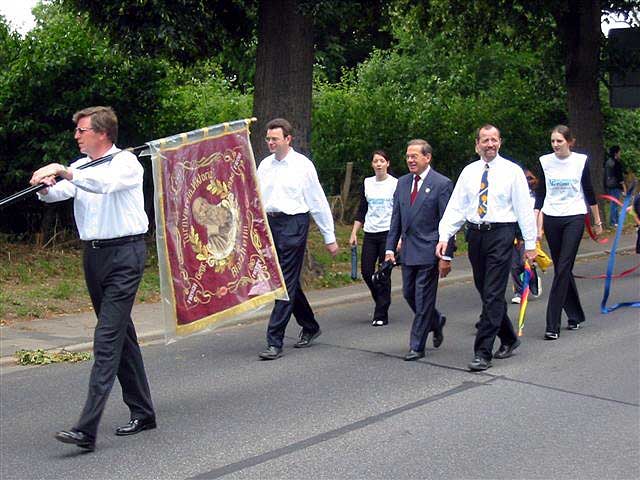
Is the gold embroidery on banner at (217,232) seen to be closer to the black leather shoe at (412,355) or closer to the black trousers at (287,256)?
the black trousers at (287,256)

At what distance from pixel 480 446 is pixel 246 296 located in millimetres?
2189

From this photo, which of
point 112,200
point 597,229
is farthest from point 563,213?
point 112,200

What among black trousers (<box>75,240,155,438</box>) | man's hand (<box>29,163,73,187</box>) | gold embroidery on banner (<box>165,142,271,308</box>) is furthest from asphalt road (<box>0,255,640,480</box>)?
man's hand (<box>29,163,73,187</box>)

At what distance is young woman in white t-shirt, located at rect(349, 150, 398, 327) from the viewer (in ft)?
35.2

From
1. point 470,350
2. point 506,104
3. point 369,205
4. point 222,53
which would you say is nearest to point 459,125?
point 506,104

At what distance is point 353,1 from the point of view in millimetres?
13375

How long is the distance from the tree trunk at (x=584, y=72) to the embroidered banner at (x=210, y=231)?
50.2ft

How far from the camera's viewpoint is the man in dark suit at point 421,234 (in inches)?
341

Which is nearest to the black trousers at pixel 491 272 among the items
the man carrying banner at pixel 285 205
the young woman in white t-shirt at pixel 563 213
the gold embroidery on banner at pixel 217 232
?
the man carrying banner at pixel 285 205

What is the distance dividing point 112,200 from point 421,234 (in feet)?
10.9

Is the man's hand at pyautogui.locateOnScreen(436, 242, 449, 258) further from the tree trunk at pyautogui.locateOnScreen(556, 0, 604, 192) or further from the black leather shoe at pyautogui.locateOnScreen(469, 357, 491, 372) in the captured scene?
the tree trunk at pyautogui.locateOnScreen(556, 0, 604, 192)

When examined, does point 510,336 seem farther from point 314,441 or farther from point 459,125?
point 459,125

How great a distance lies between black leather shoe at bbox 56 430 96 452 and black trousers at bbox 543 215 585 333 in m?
4.97

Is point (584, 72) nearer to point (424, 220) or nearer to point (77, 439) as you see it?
point (424, 220)
